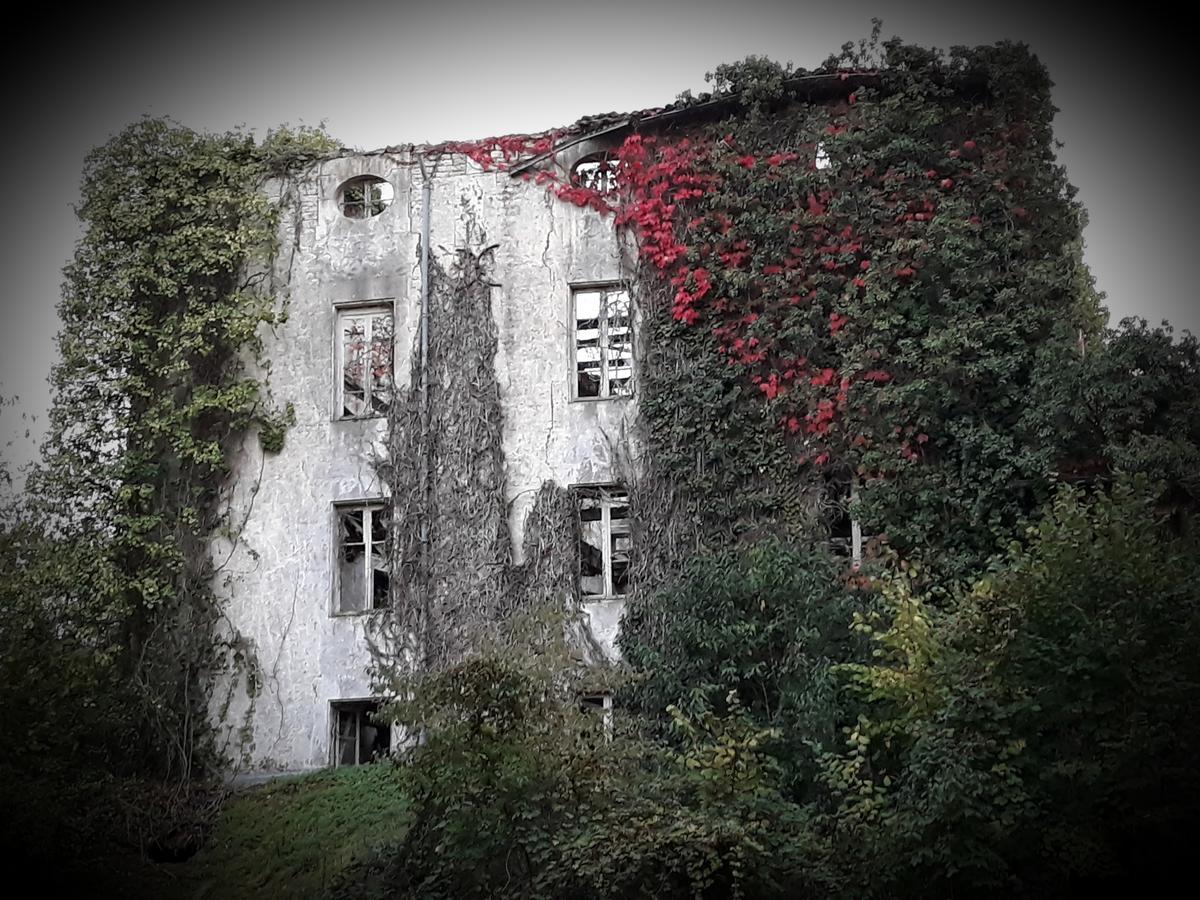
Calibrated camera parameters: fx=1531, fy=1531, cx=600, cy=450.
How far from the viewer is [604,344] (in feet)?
80.5

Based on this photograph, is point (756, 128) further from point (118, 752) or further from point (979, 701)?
point (118, 752)

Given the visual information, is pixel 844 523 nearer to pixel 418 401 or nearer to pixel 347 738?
pixel 418 401

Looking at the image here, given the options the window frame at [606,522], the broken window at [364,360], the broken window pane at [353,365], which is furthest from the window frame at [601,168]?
the window frame at [606,522]

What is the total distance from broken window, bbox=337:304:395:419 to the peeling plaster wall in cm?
20

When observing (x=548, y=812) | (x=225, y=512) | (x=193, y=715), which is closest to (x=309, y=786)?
(x=193, y=715)

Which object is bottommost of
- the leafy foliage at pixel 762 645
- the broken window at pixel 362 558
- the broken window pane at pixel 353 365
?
the leafy foliage at pixel 762 645

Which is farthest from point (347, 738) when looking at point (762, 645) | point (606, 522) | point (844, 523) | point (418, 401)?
point (844, 523)

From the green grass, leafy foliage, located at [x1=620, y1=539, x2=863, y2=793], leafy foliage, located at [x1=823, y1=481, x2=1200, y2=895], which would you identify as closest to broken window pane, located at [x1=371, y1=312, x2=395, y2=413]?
the green grass

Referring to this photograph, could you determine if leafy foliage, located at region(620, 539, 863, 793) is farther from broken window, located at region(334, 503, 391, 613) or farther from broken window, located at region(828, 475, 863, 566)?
broken window, located at region(334, 503, 391, 613)

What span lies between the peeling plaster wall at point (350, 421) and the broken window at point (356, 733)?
0.82ft

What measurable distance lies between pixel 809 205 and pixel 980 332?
3470mm

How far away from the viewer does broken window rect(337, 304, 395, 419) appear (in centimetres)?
2500

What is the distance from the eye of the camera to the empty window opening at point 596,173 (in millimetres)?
25219

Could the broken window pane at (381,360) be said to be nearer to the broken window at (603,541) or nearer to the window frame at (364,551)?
the window frame at (364,551)
